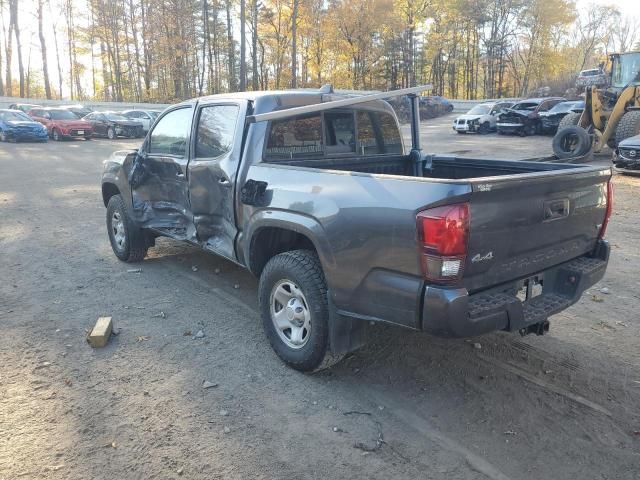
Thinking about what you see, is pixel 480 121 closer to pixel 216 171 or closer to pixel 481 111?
pixel 481 111

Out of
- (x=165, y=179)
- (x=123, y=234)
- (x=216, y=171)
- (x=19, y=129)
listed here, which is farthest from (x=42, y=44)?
(x=216, y=171)

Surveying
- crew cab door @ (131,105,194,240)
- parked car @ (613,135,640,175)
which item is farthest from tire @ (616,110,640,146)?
crew cab door @ (131,105,194,240)

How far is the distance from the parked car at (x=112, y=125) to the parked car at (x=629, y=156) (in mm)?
24009

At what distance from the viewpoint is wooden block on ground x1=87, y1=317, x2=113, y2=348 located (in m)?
4.07

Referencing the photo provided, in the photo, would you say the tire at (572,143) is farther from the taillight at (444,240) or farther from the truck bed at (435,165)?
the taillight at (444,240)

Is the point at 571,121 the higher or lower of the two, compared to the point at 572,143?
higher

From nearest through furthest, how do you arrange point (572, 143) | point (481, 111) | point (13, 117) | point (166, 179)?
point (166, 179), point (572, 143), point (13, 117), point (481, 111)

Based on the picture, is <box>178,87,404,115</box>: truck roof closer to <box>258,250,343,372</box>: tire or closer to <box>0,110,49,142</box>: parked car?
→ <box>258,250,343,372</box>: tire

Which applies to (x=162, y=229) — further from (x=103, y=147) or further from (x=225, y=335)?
(x=103, y=147)

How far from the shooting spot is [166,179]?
5320 millimetres

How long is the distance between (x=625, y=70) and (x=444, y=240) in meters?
17.2

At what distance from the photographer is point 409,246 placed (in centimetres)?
281

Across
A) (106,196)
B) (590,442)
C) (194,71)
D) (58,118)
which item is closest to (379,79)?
(194,71)

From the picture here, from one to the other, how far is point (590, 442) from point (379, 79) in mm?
59896
